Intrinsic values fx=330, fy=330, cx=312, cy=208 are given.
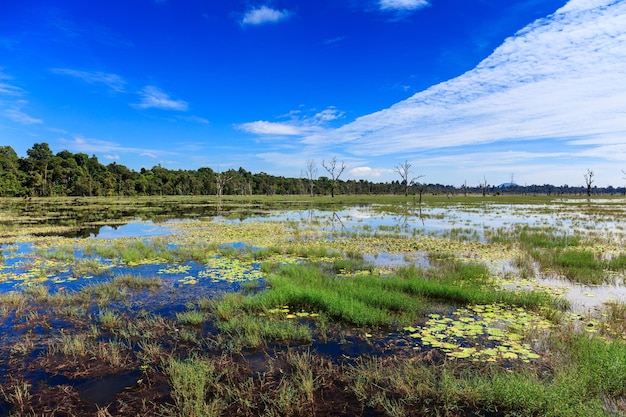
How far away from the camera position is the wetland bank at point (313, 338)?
Result: 4.33 m

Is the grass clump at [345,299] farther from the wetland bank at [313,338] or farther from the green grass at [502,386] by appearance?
the green grass at [502,386]

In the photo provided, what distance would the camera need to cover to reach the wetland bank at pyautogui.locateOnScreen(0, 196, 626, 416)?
433 centimetres

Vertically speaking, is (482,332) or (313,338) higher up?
(482,332)

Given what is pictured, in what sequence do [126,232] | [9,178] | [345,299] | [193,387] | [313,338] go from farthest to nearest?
[9,178]
[126,232]
[345,299]
[313,338]
[193,387]

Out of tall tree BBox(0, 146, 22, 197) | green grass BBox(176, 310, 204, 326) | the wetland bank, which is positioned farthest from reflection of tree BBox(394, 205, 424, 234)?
tall tree BBox(0, 146, 22, 197)

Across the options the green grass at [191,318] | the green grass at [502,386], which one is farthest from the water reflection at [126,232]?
the green grass at [502,386]

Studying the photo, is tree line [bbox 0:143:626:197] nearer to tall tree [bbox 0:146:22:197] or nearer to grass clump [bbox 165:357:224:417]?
tall tree [bbox 0:146:22:197]

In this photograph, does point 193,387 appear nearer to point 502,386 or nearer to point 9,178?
point 502,386

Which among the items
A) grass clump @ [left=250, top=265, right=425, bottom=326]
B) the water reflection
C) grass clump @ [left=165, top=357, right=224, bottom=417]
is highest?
the water reflection

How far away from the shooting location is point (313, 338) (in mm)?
6320

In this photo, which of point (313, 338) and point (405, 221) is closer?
point (313, 338)

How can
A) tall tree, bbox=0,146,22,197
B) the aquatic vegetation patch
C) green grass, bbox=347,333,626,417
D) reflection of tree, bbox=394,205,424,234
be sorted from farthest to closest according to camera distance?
1. tall tree, bbox=0,146,22,197
2. reflection of tree, bbox=394,205,424,234
3. the aquatic vegetation patch
4. green grass, bbox=347,333,626,417

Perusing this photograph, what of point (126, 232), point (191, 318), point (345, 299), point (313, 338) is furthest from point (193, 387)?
point (126, 232)

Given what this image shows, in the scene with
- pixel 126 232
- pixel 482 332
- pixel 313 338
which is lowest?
pixel 313 338
